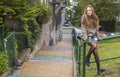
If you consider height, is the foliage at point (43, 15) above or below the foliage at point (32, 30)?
above

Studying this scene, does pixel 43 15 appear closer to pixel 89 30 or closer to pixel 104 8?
pixel 89 30

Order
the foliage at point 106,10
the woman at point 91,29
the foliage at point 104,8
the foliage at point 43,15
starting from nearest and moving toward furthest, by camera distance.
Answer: the woman at point 91,29 → the foliage at point 43,15 → the foliage at point 104,8 → the foliage at point 106,10

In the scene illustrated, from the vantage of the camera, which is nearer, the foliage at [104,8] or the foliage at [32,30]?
the foliage at [32,30]

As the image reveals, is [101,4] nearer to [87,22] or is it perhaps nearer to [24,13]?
[24,13]

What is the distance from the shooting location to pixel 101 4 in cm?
3272

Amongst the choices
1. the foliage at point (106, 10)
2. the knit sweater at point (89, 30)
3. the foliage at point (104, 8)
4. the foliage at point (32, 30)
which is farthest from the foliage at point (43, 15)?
the foliage at point (106, 10)

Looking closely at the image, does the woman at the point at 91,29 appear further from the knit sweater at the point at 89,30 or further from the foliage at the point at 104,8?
the foliage at the point at 104,8

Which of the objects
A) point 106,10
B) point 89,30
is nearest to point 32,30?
point 89,30

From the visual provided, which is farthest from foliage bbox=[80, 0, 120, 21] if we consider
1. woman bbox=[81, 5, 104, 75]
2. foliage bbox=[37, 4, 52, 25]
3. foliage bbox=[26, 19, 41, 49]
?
woman bbox=[81, 5, 104, 75]

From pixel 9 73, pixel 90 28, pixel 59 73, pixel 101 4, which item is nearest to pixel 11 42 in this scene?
pixel 9 73

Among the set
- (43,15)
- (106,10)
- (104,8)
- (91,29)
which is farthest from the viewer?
(106,10)

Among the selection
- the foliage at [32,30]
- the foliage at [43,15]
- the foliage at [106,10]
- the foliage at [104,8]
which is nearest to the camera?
the foliage at [32,30]

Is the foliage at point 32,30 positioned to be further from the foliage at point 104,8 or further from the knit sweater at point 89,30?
the foliage at point 104,8

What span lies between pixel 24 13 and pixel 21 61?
1.60 m
